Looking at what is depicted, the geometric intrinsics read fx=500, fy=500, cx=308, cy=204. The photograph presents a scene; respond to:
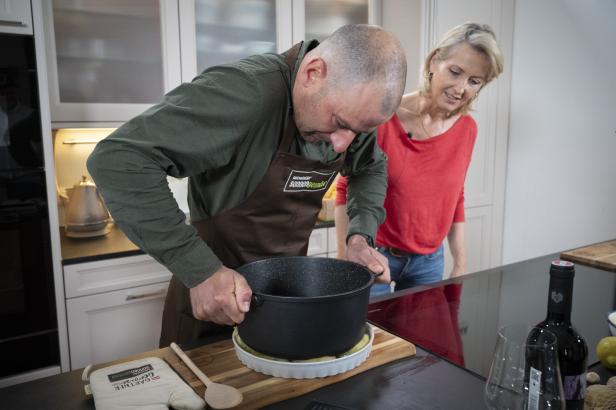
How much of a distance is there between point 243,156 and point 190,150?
186 millimetres

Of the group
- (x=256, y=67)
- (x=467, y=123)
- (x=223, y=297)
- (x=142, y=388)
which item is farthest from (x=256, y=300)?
(x=467, y=123)

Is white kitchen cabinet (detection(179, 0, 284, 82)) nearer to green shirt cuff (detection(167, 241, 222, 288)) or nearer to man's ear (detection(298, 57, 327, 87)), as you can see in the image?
man's ear (detection(298, 57, 327, 87))

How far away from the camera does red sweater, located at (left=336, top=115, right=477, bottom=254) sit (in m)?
1.61

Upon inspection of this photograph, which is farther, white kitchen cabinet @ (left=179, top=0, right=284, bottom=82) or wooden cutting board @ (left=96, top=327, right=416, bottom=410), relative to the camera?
white kitchen cabinet @ (left=179, top=0, right=284, bottom=82)

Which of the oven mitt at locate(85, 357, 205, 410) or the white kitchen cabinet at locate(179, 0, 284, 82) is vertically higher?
the white kitchen cabinet at locate(179, 0, 284, 82)

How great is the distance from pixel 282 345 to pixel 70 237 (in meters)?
1.66

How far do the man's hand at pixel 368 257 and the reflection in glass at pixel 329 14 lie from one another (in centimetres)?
166

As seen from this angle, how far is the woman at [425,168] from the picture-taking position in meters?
1.57

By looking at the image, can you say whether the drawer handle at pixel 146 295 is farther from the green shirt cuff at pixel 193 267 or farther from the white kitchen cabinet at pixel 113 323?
the green shirt cuff at pixel 193 267

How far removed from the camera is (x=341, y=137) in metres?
0.96

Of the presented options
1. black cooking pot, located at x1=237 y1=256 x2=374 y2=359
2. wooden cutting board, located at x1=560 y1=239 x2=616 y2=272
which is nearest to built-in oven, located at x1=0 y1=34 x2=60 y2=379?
black cooking pot, located at x1=237 y1=256 x2=374 y2=359

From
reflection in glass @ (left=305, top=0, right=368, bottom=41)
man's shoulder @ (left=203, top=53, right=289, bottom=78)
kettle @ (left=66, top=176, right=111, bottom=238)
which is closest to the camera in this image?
man's shoulder @ (left=203, top=53, right=289, bottom=78)

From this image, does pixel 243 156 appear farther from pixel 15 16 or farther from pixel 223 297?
pixel 15 16

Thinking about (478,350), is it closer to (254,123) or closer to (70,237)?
(254,123)
